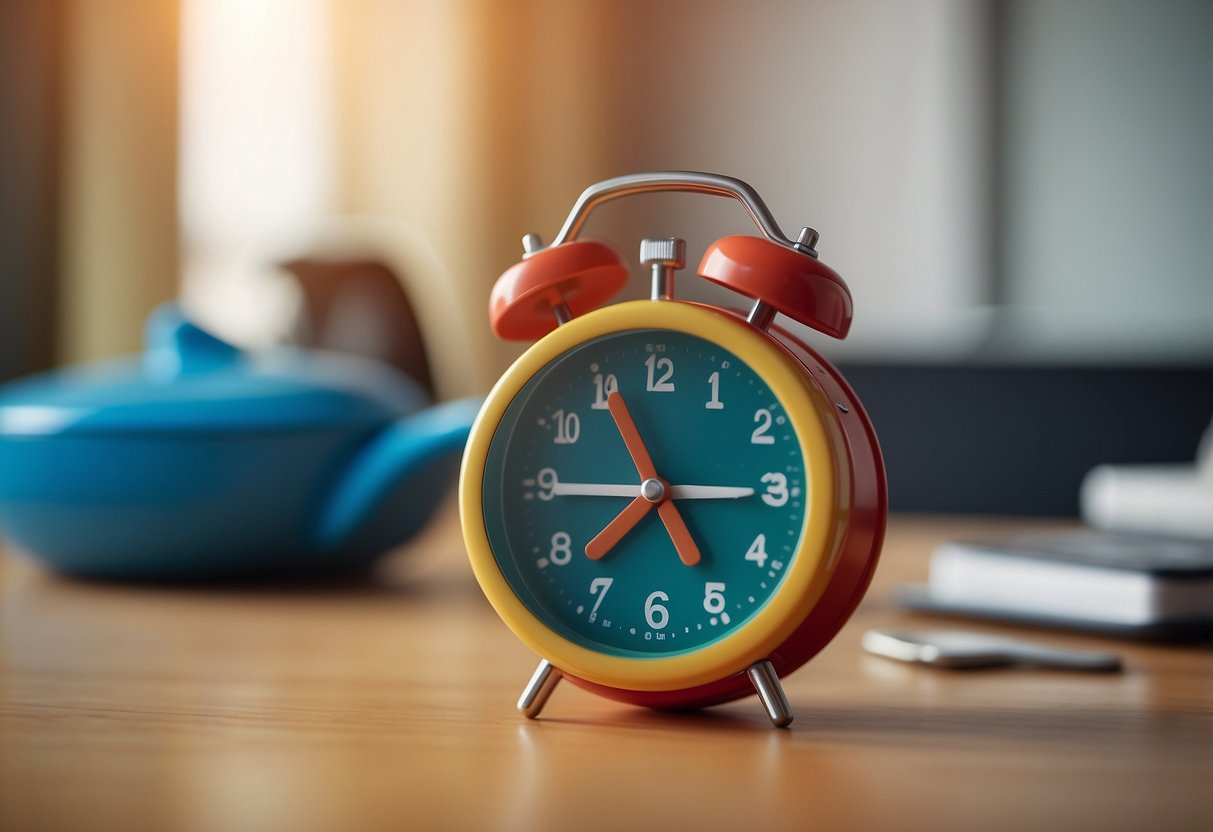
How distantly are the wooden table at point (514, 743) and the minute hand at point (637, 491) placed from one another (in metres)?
0.12

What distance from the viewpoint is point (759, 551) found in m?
0.65

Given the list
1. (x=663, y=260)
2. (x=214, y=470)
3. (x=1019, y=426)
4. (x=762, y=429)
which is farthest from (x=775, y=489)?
(x=1019, y=426)

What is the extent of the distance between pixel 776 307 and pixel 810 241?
0.14 ft

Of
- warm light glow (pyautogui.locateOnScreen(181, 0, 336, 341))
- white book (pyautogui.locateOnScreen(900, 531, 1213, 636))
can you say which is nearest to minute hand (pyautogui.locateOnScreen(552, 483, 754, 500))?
white book (pyautogui.locateOnScreen(900, 531, 1213, 636))

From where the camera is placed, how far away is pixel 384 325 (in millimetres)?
2035

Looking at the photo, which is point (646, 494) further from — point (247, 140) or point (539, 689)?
point (247, 140)

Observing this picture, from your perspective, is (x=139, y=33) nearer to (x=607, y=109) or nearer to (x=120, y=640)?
(x=607, y=109)

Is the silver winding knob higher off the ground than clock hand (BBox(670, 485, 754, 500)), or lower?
higher

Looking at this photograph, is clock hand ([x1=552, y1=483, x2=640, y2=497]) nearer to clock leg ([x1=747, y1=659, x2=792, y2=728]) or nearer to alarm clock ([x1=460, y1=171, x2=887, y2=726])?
alarm clock ([x1=460, y1=171, x2=887, y2=726])

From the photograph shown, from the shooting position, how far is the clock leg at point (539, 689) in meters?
0.68

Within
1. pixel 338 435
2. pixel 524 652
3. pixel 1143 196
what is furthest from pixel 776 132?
pixel 524 652

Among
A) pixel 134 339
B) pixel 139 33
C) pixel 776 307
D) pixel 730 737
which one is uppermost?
pixel 139 33

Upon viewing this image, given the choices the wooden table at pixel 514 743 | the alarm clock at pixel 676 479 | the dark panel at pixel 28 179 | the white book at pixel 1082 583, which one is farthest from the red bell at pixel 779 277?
the dark panel at pixel 28 179

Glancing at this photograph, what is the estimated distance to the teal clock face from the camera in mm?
655
